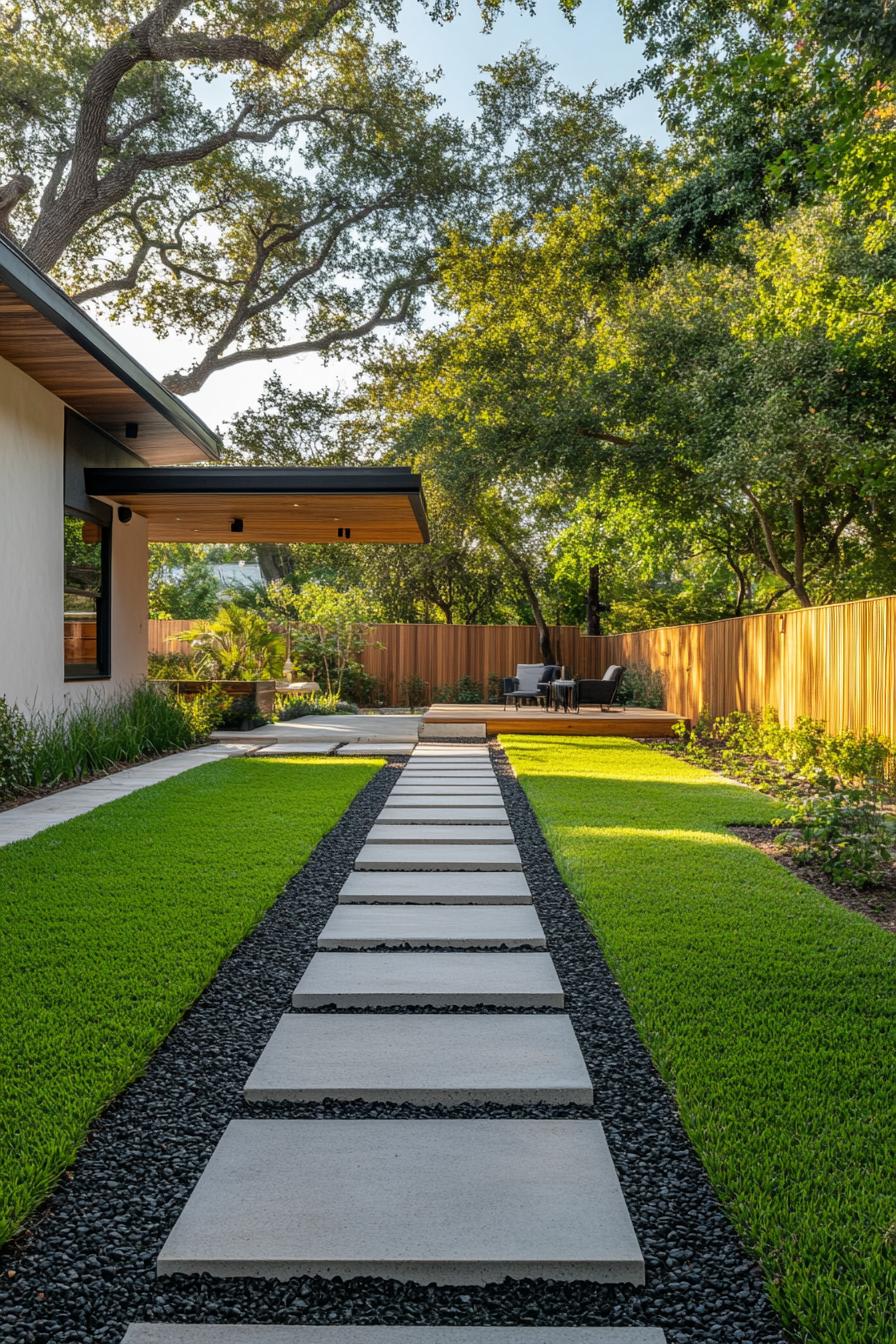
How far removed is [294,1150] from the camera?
2195 mm

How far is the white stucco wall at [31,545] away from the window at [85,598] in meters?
0.33

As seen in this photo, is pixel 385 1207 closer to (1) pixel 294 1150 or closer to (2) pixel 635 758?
(1) pixel 294 1150

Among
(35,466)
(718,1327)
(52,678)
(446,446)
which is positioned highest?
(446,446)

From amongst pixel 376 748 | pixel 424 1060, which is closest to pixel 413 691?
pixel 376 748

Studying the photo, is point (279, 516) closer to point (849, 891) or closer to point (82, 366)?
point (82, 366)

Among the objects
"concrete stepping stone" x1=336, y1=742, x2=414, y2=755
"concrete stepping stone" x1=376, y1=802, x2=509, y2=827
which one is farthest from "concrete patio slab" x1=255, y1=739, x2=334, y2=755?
"concrete stepping stone" x1=376, y1=802, x2=509, y2=827

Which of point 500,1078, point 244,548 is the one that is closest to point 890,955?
point 500,1078

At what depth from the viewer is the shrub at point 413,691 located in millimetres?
20750

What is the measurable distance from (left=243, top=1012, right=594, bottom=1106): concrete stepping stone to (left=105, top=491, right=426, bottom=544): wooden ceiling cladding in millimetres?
8068

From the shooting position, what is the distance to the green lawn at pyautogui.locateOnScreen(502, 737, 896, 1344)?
1818 millimetres

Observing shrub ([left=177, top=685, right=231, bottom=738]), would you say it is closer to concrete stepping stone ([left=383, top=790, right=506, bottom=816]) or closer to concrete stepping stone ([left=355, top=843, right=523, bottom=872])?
concrete stepping stone ([left=383, top=790, right=506, bottom=816])

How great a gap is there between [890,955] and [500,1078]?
1.87 m

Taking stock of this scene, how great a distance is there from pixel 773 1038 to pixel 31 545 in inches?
299

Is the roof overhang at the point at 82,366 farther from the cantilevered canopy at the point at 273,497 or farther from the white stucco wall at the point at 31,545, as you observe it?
the cantilevered canopy at the point at 273,497
